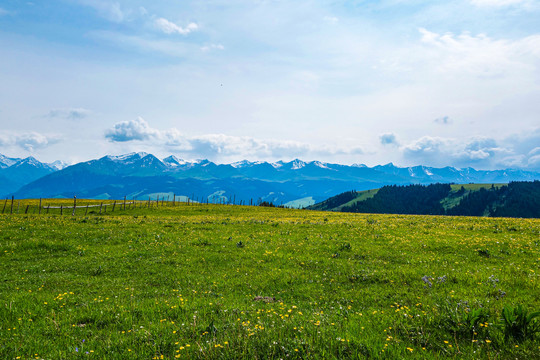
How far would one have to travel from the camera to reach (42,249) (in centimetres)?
2056

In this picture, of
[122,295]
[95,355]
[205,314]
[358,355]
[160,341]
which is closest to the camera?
[358,355]

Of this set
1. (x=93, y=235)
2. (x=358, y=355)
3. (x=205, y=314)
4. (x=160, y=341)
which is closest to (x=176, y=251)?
(x=93, y=235)

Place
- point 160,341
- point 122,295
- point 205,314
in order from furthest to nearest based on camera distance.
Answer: point 122,295
point 205,314
point 160,341

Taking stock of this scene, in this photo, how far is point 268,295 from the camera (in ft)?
41.6

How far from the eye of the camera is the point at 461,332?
7.34 m

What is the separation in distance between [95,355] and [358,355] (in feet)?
20.3

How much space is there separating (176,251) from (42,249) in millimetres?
9946

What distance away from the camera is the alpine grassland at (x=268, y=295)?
681cm

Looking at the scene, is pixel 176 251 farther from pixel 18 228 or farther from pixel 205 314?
pixel 18 228

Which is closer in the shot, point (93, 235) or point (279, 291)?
point (279, 291)

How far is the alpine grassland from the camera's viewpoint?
6.81m

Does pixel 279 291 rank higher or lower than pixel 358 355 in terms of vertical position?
lower

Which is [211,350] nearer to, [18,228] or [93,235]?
[93,235]

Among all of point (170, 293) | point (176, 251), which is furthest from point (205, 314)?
point (176, 251)
